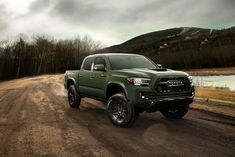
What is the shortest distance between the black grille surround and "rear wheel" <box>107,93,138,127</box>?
83 centimetres

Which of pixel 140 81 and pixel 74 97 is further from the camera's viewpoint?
pixel 74 97

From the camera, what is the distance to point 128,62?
894 cm

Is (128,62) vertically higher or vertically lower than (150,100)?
higher

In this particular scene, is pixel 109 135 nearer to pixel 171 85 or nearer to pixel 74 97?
pixel 171 85

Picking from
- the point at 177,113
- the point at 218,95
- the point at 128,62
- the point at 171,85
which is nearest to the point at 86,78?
the point at 128,62

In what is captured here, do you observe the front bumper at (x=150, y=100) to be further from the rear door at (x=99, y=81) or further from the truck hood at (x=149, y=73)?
the rear door at (x=99, y=81)

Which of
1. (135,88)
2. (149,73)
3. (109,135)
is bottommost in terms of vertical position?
(109,135)

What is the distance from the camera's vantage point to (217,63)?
68750 mm

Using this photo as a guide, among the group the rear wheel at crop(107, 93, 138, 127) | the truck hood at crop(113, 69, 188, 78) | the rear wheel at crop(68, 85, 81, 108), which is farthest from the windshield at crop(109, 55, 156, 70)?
the rear wheel at crop(68, 85, 81, 108)

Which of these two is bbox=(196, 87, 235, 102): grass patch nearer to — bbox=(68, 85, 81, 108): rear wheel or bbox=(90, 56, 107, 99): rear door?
bbox=(68, 85, 81, 108): rear wheel

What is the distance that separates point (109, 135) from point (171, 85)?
1.97m

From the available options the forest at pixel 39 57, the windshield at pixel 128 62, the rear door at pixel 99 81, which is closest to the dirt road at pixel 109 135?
the rear door at pixel 99 81

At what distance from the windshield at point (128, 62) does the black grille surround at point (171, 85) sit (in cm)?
135

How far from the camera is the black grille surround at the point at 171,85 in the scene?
7.39 metres
